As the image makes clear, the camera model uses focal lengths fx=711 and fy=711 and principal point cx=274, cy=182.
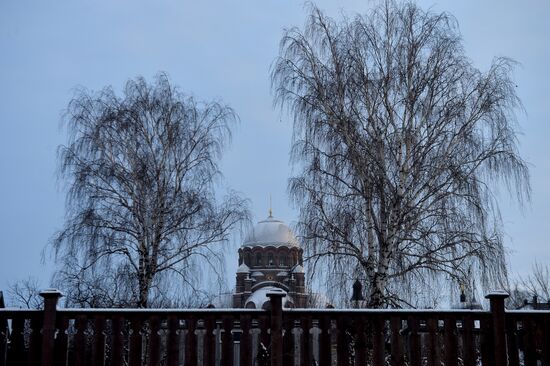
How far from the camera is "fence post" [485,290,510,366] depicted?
8352 mm

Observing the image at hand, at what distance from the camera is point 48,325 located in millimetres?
8211

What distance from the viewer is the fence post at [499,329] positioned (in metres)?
8.35

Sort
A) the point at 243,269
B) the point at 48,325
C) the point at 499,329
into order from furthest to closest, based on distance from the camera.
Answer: the point at 243,269
the point at 499,329
the point at 48,325

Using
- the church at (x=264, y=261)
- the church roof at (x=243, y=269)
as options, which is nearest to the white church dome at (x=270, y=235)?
the church at (x=264, y=261)

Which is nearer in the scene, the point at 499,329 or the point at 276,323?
the point at 276,323

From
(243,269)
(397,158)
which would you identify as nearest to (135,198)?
(397,158)

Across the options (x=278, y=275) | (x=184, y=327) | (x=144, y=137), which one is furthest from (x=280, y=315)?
(x=278, y=275)

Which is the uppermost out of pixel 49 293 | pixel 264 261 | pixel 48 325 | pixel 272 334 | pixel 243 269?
pixel 264 261

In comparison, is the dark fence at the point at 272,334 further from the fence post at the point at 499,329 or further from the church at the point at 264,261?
the church at the point at 264,261

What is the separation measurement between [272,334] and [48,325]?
102 inches

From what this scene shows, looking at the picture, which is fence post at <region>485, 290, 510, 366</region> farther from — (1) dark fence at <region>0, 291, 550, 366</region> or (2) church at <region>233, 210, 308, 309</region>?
(2) church at <region>233, 210, 308, 309</region>

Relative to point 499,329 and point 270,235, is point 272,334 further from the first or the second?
point 270,235

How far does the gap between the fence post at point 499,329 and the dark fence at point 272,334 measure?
0.04 feet

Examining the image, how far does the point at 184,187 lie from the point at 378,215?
5.61m
